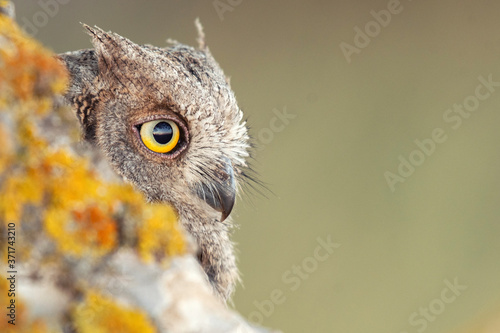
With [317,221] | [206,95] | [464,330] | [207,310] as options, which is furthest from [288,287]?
[207,310]
